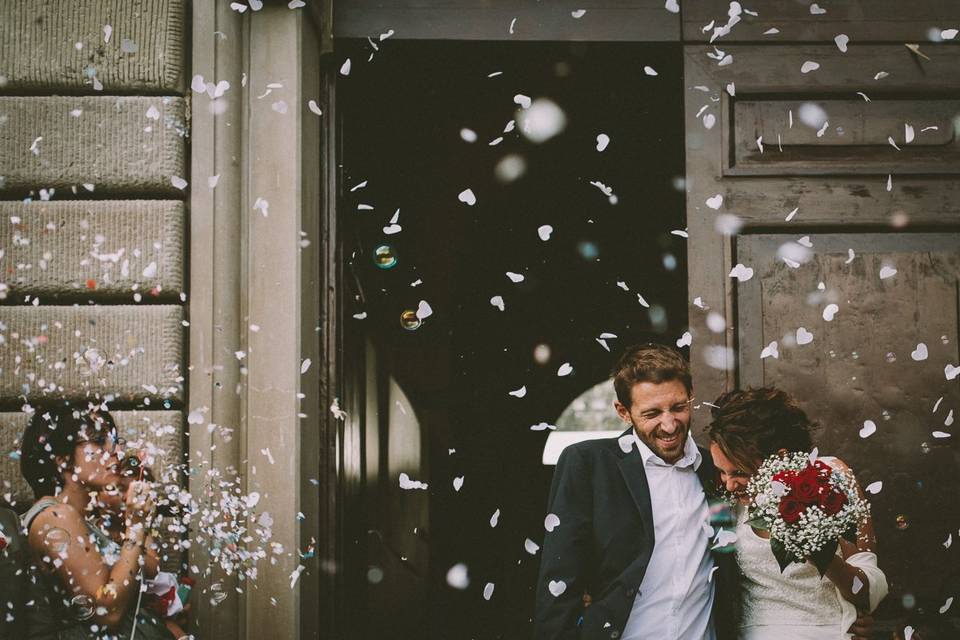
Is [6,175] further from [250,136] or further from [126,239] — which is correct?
[250,136]

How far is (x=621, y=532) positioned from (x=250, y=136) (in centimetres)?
203

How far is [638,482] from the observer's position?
8.45ft

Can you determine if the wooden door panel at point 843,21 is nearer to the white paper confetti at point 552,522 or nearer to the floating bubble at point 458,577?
the white paper confetti at point 552,522

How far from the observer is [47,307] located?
3.05m

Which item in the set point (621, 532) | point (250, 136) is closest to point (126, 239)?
point (250, 136)

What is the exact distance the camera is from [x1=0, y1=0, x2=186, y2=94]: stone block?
3.11 meters

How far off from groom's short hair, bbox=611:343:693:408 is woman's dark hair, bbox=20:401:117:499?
166 centimetres

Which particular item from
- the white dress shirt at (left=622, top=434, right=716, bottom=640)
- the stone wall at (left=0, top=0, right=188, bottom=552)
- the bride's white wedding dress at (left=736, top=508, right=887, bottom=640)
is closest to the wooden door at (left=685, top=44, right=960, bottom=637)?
the white dress shirt at (left=622, top=434, right=716, bottom=640)

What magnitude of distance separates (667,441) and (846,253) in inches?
57.0

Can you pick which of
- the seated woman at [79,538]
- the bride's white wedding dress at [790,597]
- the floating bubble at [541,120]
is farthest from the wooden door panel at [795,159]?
the seated woman at [79,538]

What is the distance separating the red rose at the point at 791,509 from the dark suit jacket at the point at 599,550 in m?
0.38

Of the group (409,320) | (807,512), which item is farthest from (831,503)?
(409,320)

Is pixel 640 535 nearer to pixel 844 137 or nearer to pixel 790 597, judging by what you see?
pixel 790 597

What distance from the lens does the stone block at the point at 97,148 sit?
3082 millimetres
